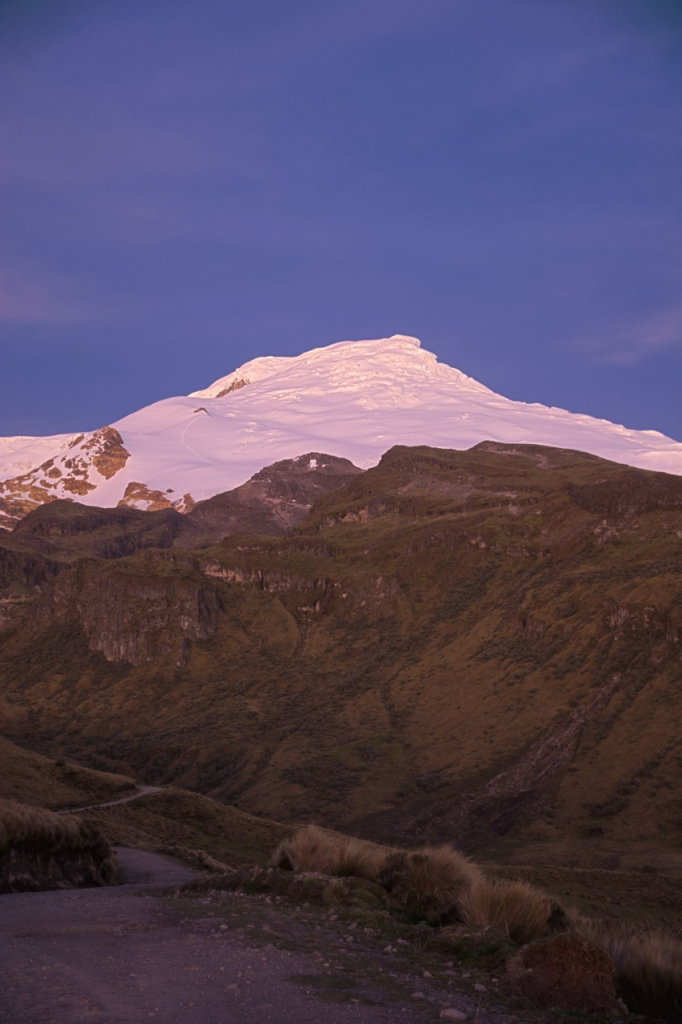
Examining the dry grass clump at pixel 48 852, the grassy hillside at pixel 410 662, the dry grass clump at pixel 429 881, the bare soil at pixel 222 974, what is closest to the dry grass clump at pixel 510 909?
the dry grass clump at pixel 429 881

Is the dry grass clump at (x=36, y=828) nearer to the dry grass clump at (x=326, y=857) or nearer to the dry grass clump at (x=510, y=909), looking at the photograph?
the dry grass clump at (x=326, y=857)

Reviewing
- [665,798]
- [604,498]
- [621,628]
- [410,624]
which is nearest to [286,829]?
[665,798]

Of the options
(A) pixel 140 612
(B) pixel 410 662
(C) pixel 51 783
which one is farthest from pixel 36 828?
(A) pixel 140 612

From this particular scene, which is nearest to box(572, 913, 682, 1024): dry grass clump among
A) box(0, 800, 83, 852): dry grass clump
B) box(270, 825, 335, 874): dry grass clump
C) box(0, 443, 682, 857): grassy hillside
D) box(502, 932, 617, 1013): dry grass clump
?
box(502, 932, 617, 1013): dry grass clump

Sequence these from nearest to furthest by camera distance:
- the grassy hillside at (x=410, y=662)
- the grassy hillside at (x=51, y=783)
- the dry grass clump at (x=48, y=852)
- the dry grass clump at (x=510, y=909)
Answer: the dry grass clump at (x=510, y=909)
the dry grass clump at (x=48, y=852)
the grassy hillside at (x=51, y=783)
the grassy hillside at (x=410, y=662)

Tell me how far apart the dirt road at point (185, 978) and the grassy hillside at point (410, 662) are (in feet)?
162

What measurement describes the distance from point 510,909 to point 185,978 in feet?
16.5

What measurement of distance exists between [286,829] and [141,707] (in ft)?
240

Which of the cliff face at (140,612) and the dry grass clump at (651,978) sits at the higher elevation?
the dry grass clump at (651,978)

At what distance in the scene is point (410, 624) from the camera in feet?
382

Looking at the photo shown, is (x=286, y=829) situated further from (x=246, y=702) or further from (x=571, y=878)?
(x=246, y=702)

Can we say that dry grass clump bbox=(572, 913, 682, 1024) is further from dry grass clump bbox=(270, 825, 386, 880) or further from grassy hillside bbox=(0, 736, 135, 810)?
grassy hillside bbox=(0, 736, 135, 810)

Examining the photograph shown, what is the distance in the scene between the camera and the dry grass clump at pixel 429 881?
15125 millimetres

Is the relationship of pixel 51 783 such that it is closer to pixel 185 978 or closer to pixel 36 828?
pixel 36 828
